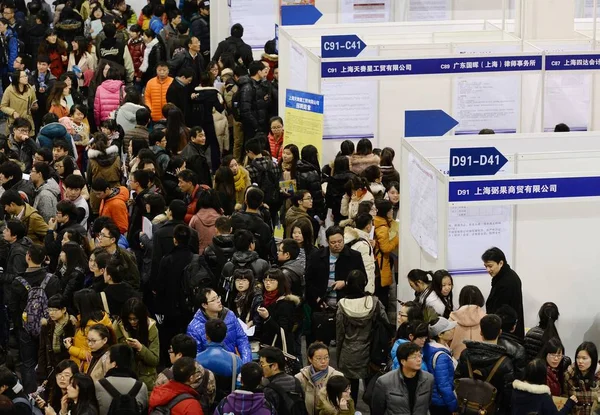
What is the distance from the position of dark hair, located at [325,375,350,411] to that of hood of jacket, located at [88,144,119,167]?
5131mm

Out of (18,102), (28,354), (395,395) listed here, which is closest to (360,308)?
(395,395)

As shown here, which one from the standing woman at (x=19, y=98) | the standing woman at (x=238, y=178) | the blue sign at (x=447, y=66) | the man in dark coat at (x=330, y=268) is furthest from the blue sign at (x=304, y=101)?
the man in dark coat at (x=330, y=268)

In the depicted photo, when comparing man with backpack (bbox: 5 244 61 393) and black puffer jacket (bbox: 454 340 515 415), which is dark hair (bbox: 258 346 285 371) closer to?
black puffer jacket (bbox: 454 340 515 415)

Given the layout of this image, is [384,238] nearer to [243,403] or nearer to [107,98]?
[243,403]

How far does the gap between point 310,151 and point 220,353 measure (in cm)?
465

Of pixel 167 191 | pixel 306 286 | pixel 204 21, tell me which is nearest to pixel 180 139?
pixel 167 191

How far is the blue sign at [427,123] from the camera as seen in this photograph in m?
12.9

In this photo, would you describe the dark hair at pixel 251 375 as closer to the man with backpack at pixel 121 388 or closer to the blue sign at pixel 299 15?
the man with backpack at pixel 121 388

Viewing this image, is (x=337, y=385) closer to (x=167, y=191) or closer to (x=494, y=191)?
(x=494, y=191)

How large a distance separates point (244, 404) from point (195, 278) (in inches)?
91.1

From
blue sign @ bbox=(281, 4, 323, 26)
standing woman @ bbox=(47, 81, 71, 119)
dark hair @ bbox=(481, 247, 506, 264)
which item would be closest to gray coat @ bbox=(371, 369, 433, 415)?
dark hair @ bbox=(481, 247, 506, 264)

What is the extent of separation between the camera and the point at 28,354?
33.3ft

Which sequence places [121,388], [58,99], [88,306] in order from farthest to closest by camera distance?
[58,99] < [88,306] < [121,388]

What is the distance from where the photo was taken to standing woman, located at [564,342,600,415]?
9.09 m
